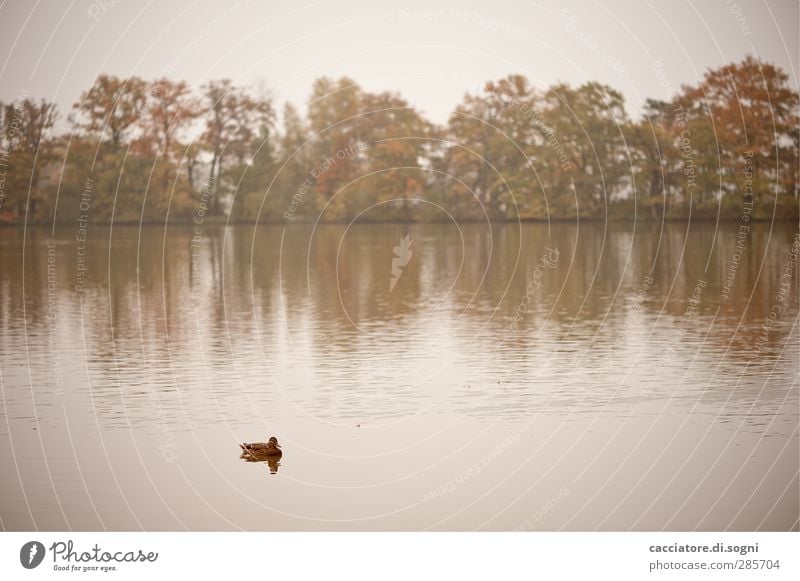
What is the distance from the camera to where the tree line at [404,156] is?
11031 centimetres

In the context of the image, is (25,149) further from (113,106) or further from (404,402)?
(404,402)

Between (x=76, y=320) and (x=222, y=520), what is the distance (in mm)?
22557

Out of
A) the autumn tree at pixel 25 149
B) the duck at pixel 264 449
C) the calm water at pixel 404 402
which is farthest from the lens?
the autumn tree at pixel 25 149

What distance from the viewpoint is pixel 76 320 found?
4344 cm

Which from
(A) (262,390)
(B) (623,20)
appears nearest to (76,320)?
(A) (262,390)

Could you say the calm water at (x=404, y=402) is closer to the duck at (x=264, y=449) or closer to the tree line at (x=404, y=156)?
the duck at (x=264, y=449)

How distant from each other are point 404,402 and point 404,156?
94.1 meters

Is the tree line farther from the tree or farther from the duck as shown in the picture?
the duck

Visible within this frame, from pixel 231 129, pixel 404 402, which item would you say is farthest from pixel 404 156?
pixel 404 402

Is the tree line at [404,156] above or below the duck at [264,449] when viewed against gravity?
above

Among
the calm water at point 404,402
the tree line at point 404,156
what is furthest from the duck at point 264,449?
the tree line at point 404,156

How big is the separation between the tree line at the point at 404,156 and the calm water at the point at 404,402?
56.8 metres

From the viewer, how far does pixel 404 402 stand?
29703 millimetres

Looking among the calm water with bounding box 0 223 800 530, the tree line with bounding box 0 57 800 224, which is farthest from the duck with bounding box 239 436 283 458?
the tree line with bounding box 0 57 800 224
